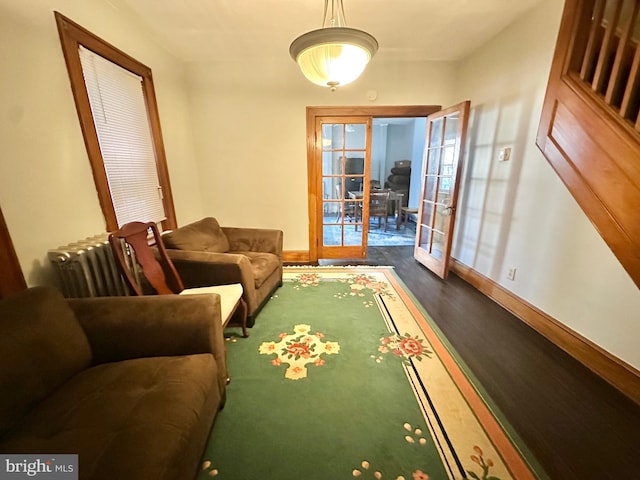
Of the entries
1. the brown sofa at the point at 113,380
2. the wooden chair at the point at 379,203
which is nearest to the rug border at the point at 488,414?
the brown sofa at the point at 113,380

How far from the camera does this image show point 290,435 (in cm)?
130

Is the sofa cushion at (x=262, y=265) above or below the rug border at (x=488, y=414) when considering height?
above

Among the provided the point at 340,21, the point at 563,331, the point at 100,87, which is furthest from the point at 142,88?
the point at 563,331

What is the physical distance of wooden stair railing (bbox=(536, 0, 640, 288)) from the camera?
58.2 inches

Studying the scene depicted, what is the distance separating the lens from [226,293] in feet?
6.13

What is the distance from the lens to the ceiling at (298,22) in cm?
210

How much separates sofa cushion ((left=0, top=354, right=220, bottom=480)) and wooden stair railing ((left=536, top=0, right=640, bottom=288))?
7.98 ft

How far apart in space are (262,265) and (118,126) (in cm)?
167

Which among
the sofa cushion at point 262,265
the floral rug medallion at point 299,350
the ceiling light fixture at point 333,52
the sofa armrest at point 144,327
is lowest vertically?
the floral rug medallion at point 299,350

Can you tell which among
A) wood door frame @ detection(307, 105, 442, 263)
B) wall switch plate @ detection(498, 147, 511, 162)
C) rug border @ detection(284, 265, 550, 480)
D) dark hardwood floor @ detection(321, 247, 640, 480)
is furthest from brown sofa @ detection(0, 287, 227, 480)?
wall switch plate @ detection(498, 147, 511, 162)

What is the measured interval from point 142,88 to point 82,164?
3.74ft

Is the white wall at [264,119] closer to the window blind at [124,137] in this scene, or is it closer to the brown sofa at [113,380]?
the window blind at [124,137]

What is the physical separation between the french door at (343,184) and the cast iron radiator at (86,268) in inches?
93.6

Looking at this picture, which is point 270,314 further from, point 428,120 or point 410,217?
point 410,217
